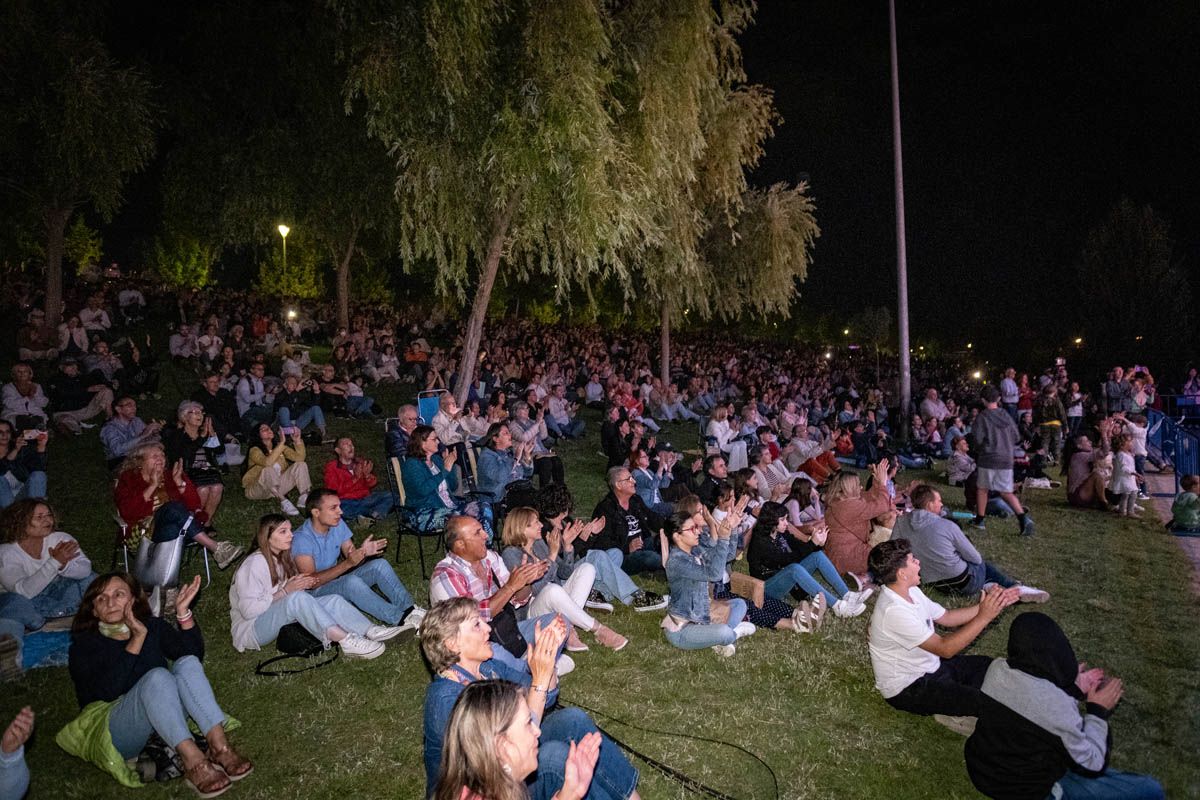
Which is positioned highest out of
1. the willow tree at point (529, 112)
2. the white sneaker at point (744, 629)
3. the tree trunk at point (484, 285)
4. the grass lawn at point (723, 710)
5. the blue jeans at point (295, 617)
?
the willow tree at point (529, 112)

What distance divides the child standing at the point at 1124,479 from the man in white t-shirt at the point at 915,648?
7875mm

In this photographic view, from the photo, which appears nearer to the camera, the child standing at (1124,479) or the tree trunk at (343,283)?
the child standing at (1124,479)

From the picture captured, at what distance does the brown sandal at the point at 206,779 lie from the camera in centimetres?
392

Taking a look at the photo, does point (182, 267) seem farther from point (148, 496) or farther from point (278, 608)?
point (278, 608)

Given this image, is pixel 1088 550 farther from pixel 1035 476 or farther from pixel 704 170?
pixel 704 170

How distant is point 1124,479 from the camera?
10.8 m

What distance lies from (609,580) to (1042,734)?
3.77m

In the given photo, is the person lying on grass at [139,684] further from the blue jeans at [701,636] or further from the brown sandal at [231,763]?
the blue jeans at [701,636]

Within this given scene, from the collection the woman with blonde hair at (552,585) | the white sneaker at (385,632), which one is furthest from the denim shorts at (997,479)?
the white sneaker at (385,632)

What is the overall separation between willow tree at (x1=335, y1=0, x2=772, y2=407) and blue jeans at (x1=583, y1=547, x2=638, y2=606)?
17.2 feet

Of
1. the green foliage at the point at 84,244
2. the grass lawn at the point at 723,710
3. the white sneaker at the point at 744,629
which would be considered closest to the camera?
the grass lawn at the point at 723,710

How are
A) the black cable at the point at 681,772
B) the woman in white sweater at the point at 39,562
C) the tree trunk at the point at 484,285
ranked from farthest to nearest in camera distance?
the tree trunk at the point at 484,285 < the woman in white sweater at the point at 39,562 < the black cable at the point at 681,772

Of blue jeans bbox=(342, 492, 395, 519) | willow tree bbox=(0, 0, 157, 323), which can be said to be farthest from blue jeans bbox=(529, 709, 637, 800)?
willow tree bbox=(0, 0, 157, 323)

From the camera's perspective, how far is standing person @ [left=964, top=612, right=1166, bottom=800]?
3.54 metres
